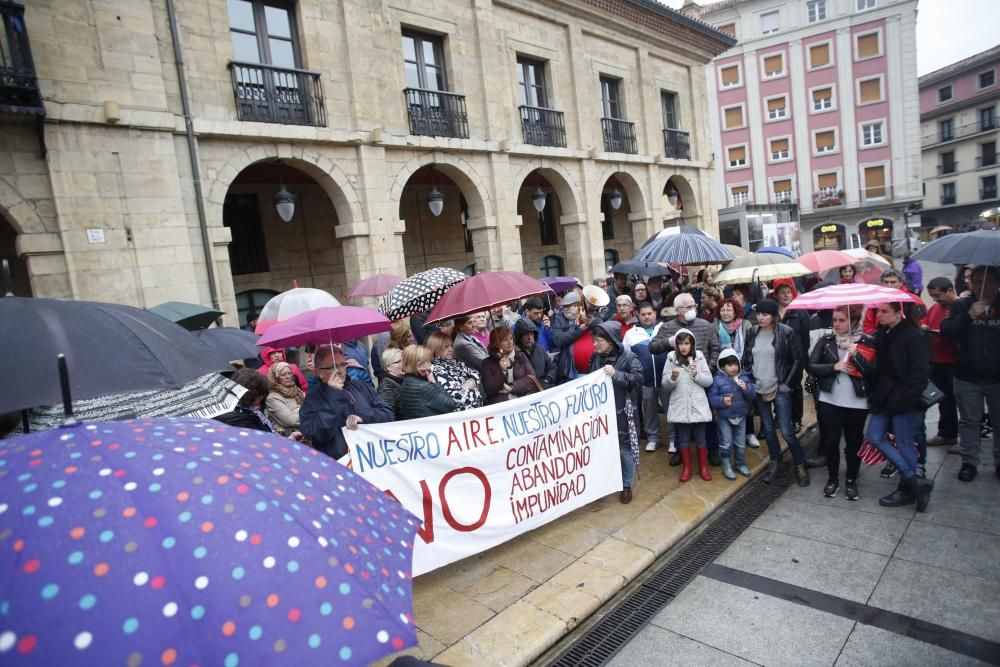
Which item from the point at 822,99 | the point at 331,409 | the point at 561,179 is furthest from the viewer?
the point at 822,99

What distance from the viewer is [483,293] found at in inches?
200

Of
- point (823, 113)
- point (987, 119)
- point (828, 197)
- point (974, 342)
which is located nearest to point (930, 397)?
point (974, 342)

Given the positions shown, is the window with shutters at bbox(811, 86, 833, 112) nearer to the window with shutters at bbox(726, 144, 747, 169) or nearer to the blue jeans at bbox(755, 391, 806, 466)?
the window with shutters at bbox(726, 144, 747, 169)

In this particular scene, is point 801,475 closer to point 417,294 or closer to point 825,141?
point 417,294

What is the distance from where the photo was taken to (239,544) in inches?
48.6

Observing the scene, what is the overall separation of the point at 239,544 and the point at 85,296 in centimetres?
924

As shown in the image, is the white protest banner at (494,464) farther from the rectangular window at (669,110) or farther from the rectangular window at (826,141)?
the rectangular window at (826,141)

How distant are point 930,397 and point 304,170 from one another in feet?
36.2

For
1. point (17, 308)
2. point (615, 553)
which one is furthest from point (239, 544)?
point (615, 553)

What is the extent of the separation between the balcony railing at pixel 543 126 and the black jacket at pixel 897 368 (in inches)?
460

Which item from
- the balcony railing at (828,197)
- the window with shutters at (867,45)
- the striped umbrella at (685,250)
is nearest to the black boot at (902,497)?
the striped umbrella at (685,250)

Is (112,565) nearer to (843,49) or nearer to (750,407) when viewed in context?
(750,407)

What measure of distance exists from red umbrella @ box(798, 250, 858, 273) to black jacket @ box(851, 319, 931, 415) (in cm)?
478

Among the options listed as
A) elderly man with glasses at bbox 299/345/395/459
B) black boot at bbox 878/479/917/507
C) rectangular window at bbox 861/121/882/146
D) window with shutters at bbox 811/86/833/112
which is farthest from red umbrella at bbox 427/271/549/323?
rectangular window at bbox 861/121/882/146
